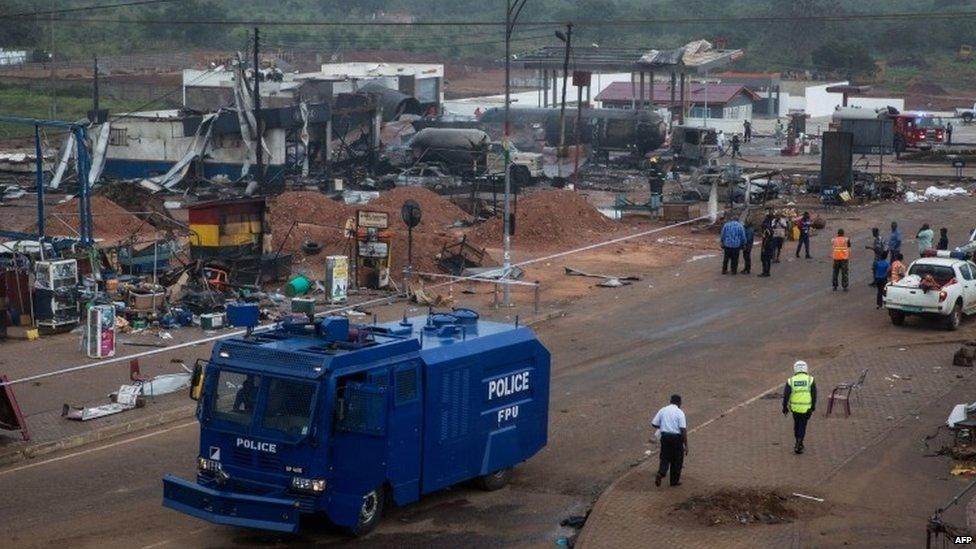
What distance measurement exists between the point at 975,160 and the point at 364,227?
4204cm

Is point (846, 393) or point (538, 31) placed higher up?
point (538, 31)

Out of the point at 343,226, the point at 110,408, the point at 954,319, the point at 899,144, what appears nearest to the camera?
the point at 110,408

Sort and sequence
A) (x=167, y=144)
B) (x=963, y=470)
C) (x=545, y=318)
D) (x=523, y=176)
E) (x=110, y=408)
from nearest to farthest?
(x=963, y=470), (x=110, y=408), (x=545, y=318), (x=167, y=144), (x=523, y=176)

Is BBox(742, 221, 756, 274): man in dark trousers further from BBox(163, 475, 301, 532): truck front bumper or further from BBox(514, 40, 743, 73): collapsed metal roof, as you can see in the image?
BBox(514, 40, 743, 73): collapsed metal roof

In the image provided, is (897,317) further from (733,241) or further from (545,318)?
(545,318)

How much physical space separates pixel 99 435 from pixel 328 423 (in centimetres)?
663

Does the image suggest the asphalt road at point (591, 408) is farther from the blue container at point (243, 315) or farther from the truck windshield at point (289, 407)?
the blue container at point (243, 315)

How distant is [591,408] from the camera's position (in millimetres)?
21359

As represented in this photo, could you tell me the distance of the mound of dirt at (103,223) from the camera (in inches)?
1537

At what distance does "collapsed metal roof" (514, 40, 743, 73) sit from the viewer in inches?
2741

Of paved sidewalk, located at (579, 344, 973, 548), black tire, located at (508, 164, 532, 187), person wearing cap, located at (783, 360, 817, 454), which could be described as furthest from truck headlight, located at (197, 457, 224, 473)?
black tire, located at (508, 164, 532, 187)

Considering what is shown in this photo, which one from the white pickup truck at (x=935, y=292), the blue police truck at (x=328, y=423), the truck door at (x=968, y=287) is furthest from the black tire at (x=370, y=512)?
the truck door at (x=968, y=287)

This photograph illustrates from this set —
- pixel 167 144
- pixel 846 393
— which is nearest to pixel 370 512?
pixel 846 393

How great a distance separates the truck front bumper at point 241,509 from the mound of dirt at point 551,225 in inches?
987
